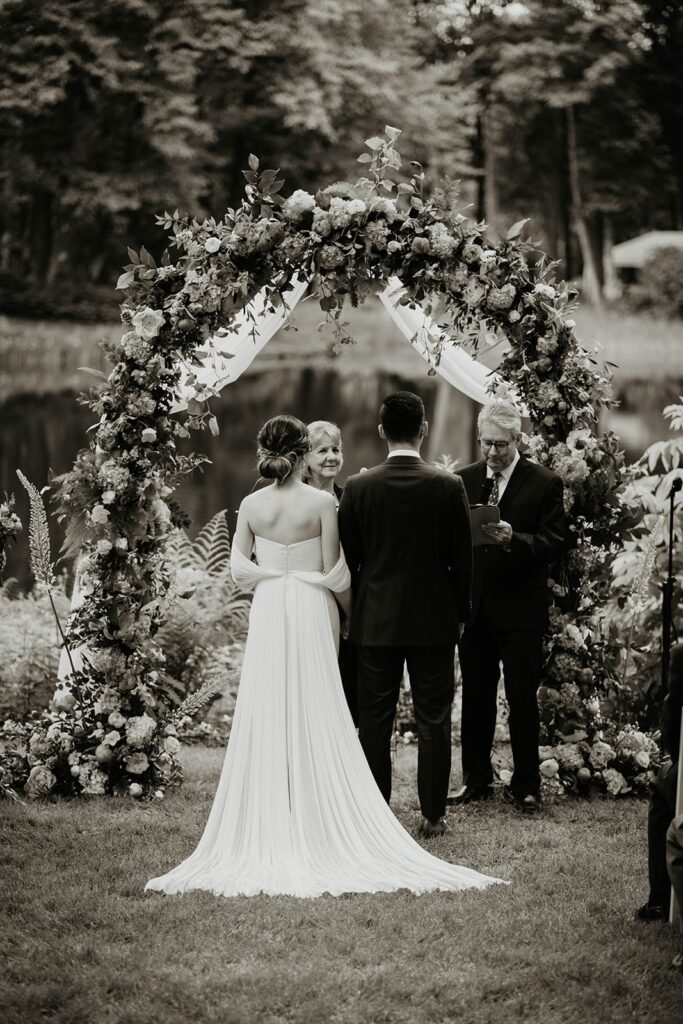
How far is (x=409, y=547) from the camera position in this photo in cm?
465

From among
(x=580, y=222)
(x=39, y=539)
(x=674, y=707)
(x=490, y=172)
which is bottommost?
(x=674, y=707)

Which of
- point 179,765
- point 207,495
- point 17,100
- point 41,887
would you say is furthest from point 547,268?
point 17,100

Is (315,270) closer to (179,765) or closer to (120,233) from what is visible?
(179,765)

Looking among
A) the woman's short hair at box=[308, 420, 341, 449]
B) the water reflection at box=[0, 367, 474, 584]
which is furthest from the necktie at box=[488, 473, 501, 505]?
the water reflection at box=[0, 367, 474, 584]

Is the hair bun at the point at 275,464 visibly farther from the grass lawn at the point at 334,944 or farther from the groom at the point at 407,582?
the grass lawn at the point at 334,944

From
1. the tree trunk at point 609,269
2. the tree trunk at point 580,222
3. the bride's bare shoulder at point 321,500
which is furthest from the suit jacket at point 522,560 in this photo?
the tree trunk at point 580,222

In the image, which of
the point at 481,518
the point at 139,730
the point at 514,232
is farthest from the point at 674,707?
the point at 139,730

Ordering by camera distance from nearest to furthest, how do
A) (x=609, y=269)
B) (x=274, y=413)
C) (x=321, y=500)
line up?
(x=321, y=500), (x=274, y=413), (x=609, y=269)

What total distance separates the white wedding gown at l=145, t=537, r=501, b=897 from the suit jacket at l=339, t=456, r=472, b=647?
167 mm

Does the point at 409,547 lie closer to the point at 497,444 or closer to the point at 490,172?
the point at 497,444

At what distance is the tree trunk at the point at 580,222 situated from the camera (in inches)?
548

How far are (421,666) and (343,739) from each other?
1.57 feet

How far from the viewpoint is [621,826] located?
5.10m

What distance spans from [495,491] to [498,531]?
15.1 inches
